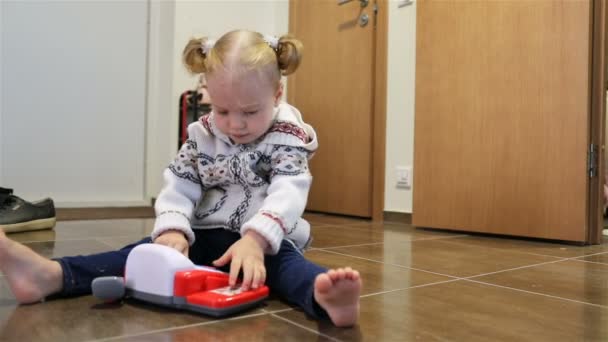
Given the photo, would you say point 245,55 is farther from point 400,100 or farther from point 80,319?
point 400,100

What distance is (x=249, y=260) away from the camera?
76 cm

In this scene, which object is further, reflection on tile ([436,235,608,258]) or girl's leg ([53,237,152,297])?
reflection on tile ([436,235,608,258])

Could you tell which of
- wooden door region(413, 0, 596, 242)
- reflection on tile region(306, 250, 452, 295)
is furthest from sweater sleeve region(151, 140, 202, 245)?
wooden door region(413, 0, 596, 242)

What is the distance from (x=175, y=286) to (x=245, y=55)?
0.38 meters


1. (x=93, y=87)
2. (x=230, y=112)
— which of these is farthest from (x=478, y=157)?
(x=93, y=87)

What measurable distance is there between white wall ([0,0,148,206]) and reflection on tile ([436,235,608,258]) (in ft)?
6.83

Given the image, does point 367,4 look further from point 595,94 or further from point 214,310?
point 214,310

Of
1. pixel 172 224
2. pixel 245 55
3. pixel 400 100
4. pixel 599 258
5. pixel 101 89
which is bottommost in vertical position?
pixel 599 258

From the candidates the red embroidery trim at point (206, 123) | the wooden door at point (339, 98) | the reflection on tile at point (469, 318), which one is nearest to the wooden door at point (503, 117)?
the wooden door at point (339, 98)

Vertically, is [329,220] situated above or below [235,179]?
below

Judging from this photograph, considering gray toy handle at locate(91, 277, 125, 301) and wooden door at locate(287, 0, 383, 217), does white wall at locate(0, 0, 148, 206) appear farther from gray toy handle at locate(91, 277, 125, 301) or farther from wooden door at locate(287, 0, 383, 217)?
gray toy handle at locate(91, 277, 125, 301)

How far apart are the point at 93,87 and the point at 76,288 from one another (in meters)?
2.39

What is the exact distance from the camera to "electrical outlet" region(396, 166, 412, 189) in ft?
7.65

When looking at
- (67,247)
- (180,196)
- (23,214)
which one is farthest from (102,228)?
(180,196)
